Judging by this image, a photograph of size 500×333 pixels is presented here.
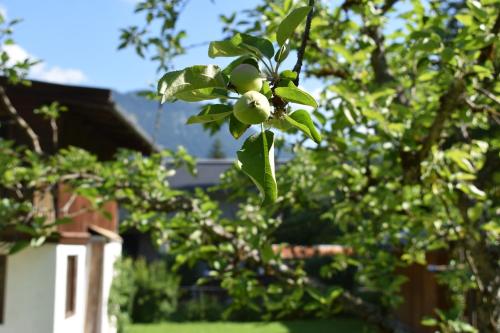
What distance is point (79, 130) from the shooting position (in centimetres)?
1084

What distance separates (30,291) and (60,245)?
838 mm

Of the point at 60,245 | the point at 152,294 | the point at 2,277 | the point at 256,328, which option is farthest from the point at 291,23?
the point at 152,294

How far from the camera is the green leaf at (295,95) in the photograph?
91 centimetres

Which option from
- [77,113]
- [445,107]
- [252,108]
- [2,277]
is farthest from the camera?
[77,113]

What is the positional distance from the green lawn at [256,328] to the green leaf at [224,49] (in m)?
14.8

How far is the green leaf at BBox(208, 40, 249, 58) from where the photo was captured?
99 cm

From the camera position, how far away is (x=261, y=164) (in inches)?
35.3

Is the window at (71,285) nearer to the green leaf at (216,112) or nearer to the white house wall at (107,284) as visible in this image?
the white house wall at (107,284)

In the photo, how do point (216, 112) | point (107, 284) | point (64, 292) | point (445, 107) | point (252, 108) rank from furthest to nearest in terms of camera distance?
point (107, 284) < point (64, 292) < point (445, 107) < point (216, 112) < point (252, 108)

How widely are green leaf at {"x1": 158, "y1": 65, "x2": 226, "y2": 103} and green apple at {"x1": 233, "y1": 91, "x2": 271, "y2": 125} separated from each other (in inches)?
2.6

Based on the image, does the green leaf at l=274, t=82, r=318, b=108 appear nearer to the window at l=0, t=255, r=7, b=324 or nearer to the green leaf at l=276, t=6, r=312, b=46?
the green leaf at l=276, t=6, r=312, b=46

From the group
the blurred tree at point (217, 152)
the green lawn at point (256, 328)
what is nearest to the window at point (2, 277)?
the green lawn at point (256, 328)

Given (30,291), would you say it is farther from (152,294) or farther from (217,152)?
(217,152)

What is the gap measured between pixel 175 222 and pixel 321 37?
5.22ft
